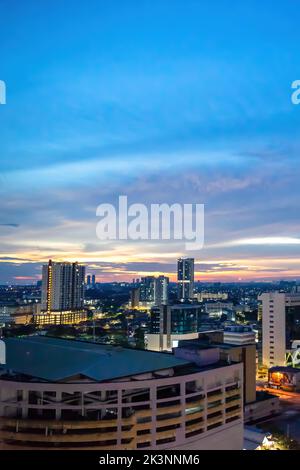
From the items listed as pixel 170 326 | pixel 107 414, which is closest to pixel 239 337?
pixel 170 326

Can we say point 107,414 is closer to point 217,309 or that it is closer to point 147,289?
point 217,309

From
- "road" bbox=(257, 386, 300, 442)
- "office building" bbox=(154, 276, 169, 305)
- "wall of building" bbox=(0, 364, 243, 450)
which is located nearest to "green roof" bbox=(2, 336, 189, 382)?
"wall of building" bbox=(0, 364, 243, 450)

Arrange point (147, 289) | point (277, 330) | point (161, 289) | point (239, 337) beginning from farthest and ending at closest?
point (147, 289) → point (161, 289) → point (277, 330) → point (239, 337)

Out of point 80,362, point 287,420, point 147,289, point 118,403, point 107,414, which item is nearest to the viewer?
point 118,403

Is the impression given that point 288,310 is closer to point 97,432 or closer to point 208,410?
point 208,410

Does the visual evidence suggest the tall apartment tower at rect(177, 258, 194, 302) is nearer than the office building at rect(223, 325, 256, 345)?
No

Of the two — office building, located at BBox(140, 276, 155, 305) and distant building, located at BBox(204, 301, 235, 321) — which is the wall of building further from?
office building, located at BBox(140, 276, 155, 305)

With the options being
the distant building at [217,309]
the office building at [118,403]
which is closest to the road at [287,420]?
the office building at [118,403]
